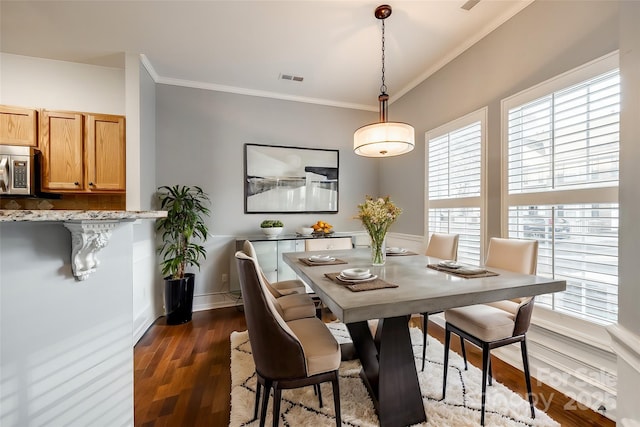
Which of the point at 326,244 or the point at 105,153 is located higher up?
the point at 105,153

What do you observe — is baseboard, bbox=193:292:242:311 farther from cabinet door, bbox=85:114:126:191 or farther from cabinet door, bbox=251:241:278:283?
cabinet door, bbox=85:114:126:191

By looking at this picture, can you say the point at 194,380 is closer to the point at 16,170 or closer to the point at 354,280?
the point at 354,280

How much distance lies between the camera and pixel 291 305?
1952 mm

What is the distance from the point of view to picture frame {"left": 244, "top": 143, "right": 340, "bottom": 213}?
12.6 feet

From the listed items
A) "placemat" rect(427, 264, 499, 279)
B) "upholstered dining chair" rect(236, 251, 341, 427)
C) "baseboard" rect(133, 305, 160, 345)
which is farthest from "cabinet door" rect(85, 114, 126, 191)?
"placemat" rect(427, 264, 499, 279)

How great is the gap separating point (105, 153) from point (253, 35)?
202cm

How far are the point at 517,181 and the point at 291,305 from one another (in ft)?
7.05

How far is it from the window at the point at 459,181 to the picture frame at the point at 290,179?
1471mm

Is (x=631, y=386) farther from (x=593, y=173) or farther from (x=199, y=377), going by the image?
(x=199, y=377)

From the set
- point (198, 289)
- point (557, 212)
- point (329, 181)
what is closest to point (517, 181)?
point (557, 212)

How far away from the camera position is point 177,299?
122 inches

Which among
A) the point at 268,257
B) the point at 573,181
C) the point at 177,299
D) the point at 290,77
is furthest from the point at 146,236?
the point at 573,181

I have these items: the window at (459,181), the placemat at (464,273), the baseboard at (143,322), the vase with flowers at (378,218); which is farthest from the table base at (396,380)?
the baseboard at (143,322)

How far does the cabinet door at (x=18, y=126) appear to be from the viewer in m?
2.68
